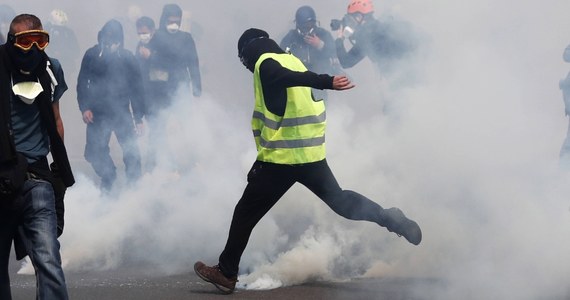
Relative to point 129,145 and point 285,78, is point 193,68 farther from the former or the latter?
point 285,78

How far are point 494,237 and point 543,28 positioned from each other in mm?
3901

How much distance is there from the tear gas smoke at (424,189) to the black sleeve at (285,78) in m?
1.10

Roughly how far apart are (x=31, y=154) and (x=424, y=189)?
2786 millimetres

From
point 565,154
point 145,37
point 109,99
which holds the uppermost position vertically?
point 145,37

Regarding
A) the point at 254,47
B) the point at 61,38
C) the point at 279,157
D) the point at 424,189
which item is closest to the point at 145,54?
the point at 61,38

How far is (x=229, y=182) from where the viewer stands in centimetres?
819

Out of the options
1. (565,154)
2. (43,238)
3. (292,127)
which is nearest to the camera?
(43,238)

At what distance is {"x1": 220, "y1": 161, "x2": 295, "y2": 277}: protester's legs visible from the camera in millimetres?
6004

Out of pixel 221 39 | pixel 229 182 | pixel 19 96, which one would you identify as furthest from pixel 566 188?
pixel 221 39

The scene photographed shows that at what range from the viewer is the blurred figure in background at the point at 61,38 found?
12328 millimetres

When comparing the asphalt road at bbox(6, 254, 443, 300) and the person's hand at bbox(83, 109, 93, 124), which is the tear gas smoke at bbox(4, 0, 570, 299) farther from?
the person's hand at bbox(83, 109, 93, 124)

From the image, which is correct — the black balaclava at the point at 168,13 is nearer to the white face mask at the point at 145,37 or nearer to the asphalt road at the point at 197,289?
the white face mask at the point at 145,37

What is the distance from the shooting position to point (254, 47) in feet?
19.7

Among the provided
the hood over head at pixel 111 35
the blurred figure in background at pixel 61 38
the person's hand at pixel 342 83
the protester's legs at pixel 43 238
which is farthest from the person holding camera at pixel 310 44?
the protester's legs at pixel 43 238
